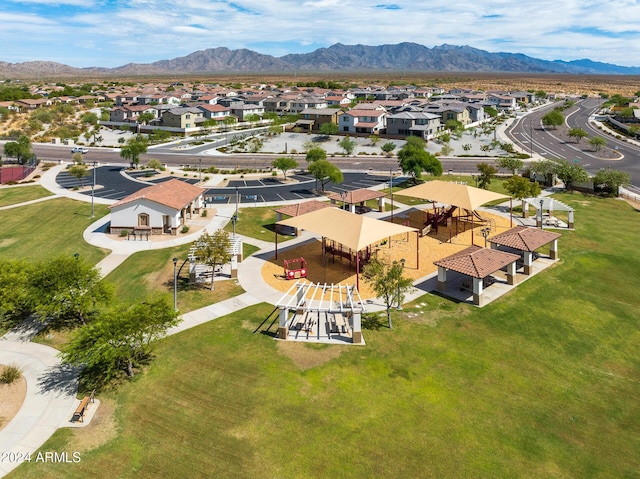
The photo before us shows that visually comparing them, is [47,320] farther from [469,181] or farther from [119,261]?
[469,181]

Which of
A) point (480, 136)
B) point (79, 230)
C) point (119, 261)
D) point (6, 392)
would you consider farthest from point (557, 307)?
point (480, 136)

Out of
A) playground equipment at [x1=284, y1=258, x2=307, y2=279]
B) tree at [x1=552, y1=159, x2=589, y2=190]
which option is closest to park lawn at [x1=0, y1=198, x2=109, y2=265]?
playground equipment at [x1=284, y1=258, x2=307, y2=279]

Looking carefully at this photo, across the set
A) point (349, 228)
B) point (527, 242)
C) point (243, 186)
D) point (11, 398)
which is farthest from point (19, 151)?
point (527, 242)

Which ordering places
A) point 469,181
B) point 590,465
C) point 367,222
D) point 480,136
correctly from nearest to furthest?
point 590,465 < point 367,222 < point 469,181 < point 480,136

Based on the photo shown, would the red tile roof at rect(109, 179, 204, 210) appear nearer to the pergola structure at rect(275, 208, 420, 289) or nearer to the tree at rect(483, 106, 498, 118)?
the pergola structure at rect(275, 208, 420, 289)

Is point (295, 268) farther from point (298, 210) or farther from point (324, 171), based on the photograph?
point (324, 171)

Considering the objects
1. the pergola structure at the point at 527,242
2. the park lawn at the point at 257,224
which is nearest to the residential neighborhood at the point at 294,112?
the park lawn at the point at 257,224
